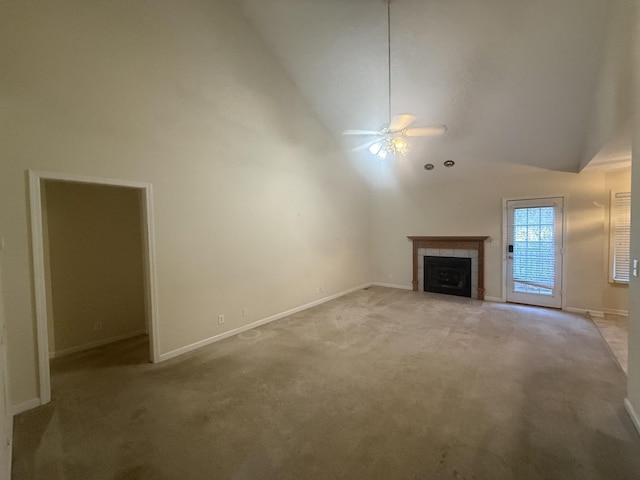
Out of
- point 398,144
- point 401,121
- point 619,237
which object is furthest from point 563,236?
point 401,121

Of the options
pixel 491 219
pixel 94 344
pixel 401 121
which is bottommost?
pixel 94 344

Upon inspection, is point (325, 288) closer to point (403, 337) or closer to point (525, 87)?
point (403, 337)

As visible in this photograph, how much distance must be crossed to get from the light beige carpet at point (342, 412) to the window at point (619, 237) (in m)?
1.49

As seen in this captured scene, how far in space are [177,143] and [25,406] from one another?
2.92 m

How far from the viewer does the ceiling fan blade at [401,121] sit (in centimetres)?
301

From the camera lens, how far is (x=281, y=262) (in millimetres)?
4996

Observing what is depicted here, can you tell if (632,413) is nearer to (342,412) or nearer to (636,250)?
(636,250)

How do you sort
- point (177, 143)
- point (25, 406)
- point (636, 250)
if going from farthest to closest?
1. point (177, 143)
2. point (25, 406)
3. point (636, 250)

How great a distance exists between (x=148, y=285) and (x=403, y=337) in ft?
10.9

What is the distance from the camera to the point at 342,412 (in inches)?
93.8

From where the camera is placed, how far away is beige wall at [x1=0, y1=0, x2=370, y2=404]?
8.14 feet

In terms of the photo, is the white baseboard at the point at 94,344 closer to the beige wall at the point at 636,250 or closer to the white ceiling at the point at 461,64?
the white ceiling at the point at 461,64

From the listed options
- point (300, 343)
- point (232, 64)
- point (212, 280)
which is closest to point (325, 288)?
point (300, 343)

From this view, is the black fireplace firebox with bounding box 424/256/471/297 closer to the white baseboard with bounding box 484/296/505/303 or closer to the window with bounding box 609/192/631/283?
the white baseboard with bounding box 484/296/505/303
